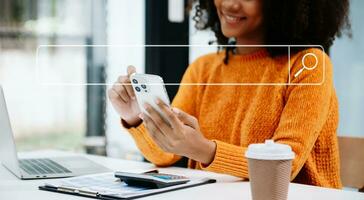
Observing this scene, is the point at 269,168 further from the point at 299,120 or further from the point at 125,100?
the point at 125,100

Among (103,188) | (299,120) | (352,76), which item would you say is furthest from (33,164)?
(352,76)

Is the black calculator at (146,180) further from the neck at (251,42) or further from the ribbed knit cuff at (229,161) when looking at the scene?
the neck at (251,42)

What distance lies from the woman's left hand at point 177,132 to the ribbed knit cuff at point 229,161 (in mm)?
25

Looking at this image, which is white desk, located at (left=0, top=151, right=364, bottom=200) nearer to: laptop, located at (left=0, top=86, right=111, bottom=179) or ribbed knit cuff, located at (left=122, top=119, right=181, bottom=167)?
laptop, located at (left=0, top=86, right=111, bottom=179)

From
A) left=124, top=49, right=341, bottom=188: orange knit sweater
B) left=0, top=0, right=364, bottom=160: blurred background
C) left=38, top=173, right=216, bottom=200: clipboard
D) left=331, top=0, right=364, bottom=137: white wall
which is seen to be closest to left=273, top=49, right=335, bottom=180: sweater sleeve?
left=124, top=49, right=341, bottom=188: orange knit sweater

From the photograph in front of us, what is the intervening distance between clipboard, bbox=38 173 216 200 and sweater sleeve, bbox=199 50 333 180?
0.08 metres

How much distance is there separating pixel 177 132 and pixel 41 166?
1.21ft

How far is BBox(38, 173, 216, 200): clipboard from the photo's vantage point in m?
1.00

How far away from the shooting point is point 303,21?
54.8 inches

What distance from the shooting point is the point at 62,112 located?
2359mm

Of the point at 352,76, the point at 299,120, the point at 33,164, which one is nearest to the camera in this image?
the point at 299,120
